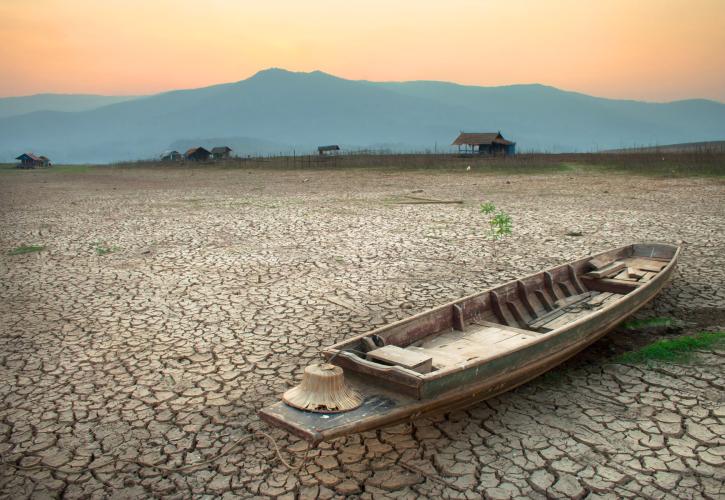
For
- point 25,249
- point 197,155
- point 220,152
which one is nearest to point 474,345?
point 25,249

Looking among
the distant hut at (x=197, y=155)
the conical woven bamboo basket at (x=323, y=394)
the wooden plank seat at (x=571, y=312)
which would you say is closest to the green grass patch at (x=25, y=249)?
the conical woven bamboo basket at (x=323, y=394)

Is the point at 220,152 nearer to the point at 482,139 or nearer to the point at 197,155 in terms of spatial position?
the point at 197,155

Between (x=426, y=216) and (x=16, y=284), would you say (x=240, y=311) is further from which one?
(x=426, y=216)

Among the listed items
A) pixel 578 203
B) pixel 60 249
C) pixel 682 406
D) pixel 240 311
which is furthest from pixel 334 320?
pixel 578 203

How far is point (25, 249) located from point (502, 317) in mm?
10173

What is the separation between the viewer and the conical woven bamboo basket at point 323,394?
3.54 meters

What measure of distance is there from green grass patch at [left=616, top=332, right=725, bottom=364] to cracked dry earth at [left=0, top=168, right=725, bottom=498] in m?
0.19

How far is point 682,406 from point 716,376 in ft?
2.55

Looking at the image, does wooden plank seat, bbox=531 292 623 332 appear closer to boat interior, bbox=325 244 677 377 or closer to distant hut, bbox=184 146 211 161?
boat interior, bbox=325 244 677 377

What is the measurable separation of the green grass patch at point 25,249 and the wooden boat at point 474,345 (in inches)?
378

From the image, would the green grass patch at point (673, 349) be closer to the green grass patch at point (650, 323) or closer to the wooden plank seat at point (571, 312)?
the green grass patch at point (650, 323)

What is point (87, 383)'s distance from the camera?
5.12 m

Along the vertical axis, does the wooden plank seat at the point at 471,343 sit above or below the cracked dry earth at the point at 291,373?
above

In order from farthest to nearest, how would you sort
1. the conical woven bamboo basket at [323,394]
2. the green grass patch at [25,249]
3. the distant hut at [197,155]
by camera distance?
the distant hut at [197,155]
the green grass patch at [25,249]
the conical woven bamboo basket at [323,394]
